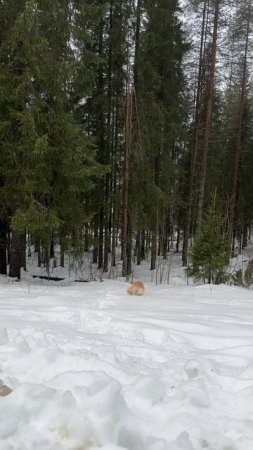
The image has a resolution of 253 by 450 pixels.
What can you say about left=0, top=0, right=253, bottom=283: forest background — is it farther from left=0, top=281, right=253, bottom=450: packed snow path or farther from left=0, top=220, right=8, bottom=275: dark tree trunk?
left=0, top=281, right=253, bottom=450: packed snow path

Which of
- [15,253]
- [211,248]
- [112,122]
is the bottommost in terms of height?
[15,253]

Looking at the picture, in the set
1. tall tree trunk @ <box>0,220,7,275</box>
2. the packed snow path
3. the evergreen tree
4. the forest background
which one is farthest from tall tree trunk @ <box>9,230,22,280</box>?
the packed snow path

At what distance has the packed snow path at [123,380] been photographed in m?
2.53

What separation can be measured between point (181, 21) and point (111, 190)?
9348 mm

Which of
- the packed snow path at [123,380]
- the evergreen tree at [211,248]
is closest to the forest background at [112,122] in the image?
the evergreen tree at [211,248]

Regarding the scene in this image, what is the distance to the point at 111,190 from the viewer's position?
17078 millimetres

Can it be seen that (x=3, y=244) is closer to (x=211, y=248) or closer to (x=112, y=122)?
(x=211, y=248)

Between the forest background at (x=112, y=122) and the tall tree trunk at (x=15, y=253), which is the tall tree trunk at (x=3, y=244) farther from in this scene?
the tall tree trunk at (x=15, y=253)

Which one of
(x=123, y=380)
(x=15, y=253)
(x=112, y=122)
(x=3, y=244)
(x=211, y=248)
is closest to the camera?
(x=123, y=380)

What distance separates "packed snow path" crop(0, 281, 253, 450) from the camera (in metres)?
2.53

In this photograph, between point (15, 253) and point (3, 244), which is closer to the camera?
point (15, 253)

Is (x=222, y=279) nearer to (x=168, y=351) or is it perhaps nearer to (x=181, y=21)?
(x=168, y=351)

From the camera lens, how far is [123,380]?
3.18m

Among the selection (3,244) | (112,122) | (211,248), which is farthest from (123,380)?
(112,122)
